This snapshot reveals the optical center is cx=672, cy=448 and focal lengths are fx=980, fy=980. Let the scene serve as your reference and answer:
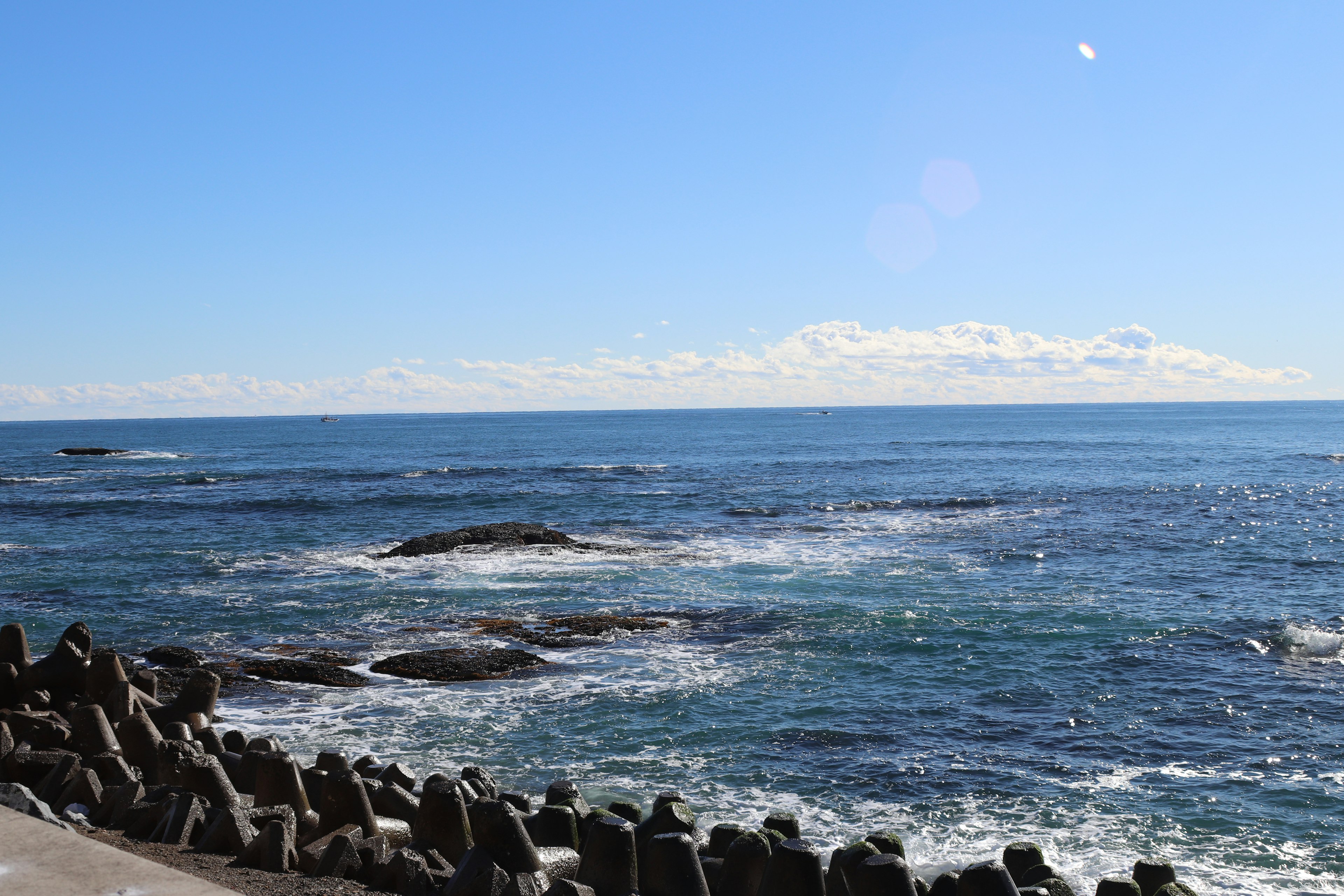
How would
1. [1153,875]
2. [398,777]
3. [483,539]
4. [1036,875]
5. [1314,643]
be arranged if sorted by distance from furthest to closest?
[483,539] → [1314,643] → [398,777] → [1153,875] → [1036,875]

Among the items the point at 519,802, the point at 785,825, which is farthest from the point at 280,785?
the point at 785,825

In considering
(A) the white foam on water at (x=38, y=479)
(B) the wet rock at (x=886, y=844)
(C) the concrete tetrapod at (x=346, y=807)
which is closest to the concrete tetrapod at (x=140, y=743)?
(C) the concrete tetrapod at (x=346, y=807)

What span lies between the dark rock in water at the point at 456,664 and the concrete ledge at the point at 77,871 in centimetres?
1043

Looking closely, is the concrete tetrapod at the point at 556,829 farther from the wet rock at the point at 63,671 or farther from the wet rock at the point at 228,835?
the wet rock at the point at 63,671

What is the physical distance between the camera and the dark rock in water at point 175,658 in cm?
1719

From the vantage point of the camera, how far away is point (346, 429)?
607 feet

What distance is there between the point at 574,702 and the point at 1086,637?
10169 mm

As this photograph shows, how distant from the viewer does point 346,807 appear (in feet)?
27.8

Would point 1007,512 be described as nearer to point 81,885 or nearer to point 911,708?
point 911,708

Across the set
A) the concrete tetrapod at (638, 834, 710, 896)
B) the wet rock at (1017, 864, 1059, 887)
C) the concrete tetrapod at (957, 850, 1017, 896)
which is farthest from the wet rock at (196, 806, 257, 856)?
the wet rock at (1017, 864, 1059, 887)

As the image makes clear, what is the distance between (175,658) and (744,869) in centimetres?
1374

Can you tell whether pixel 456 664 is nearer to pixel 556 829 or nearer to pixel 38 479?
pixel 556 829

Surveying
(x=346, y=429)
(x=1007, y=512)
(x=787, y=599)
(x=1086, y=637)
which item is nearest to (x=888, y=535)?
(x=1007, y=512)

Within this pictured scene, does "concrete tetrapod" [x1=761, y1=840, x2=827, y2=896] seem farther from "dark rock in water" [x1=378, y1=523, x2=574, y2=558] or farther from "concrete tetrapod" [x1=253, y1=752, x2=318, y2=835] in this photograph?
"dark rock in water" [x1=378, y1=523, x2=574, y2=558]
